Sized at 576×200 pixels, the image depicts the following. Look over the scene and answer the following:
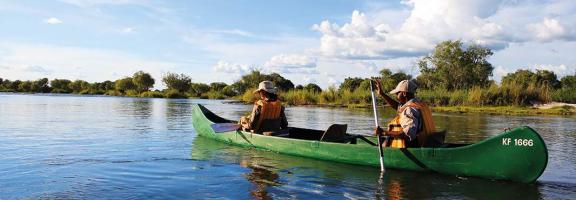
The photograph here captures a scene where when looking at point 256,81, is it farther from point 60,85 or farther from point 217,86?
point 60,85

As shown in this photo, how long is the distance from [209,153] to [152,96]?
58.3 m

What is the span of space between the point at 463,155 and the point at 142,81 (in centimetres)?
7466

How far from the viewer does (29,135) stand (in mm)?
12875

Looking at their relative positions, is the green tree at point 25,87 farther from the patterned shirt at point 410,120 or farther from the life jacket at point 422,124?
the patterned shirt at point 410,120

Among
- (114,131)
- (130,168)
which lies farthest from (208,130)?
(130,168)

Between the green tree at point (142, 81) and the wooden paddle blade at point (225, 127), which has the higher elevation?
the green tree at point (142, 81)

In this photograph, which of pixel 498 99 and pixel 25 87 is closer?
pixel 498 99

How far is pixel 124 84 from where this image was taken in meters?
78.8

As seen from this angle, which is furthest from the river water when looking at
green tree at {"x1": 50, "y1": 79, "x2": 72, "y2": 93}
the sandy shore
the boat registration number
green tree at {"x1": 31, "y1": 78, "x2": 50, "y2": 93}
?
green tree at {"x1": 50, "y1": 79, "x2": 72, "y2": 93}

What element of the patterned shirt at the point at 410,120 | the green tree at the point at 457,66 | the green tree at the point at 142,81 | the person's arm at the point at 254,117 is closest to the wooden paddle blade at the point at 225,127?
the person's arm at the point at 254,117

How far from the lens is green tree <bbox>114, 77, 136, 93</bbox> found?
256 feet

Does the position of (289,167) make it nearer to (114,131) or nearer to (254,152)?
(254,152)

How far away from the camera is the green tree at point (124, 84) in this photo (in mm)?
78125

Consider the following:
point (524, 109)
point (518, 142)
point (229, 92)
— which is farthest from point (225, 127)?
point (229, 92)
